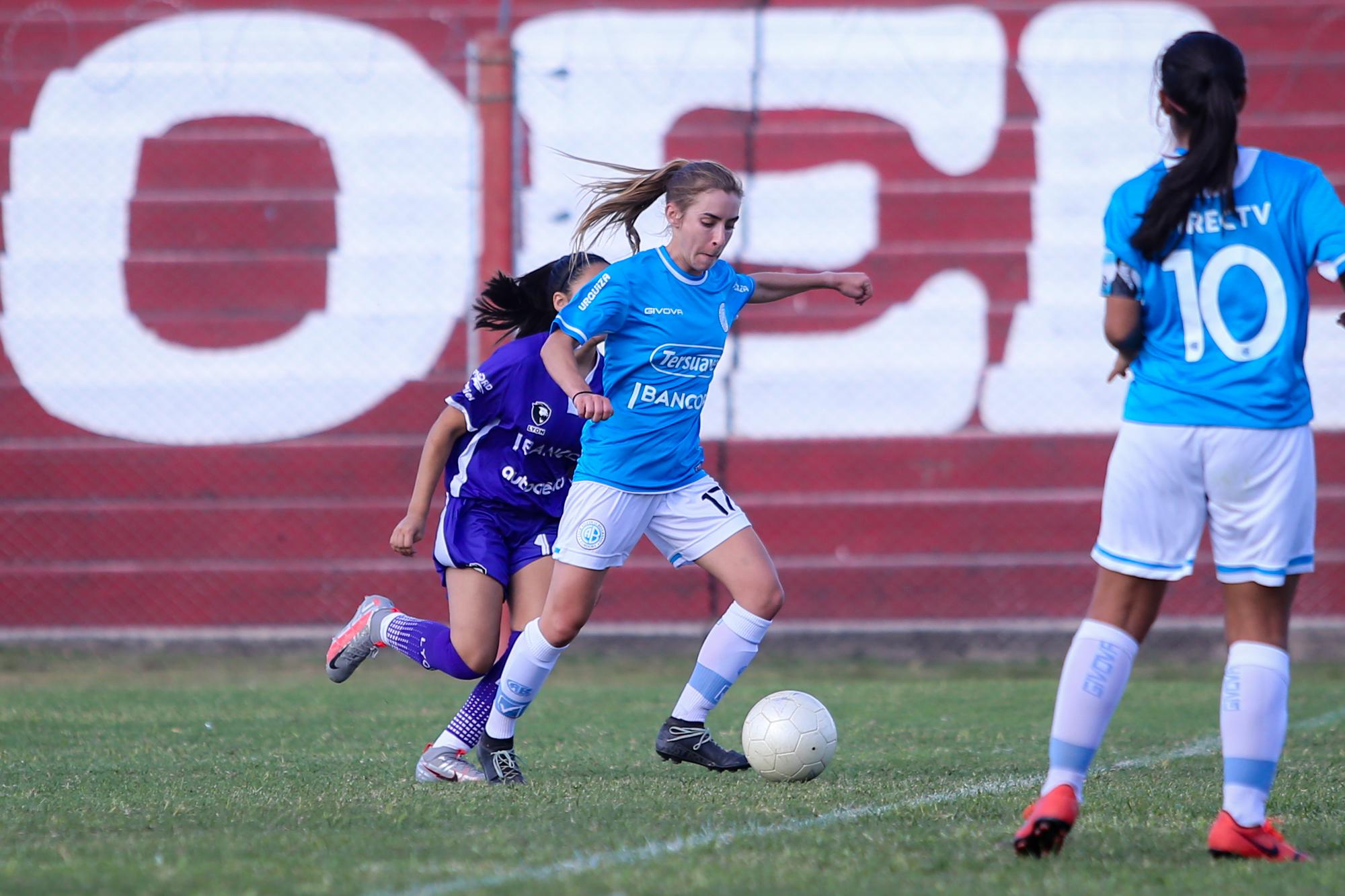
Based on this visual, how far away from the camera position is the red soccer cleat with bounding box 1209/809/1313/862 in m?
3.26

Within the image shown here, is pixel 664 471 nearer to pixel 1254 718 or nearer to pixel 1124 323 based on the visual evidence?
pixel 1124 323

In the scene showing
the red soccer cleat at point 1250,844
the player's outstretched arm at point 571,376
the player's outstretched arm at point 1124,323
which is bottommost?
the red soccer cleat at point 1250,844

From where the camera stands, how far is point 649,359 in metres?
4.66

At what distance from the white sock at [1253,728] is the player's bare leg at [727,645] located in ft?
5.57

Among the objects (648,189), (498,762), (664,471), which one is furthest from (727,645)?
(648,189)

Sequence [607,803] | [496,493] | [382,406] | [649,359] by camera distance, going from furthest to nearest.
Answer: [382,406], [496,493], [649,359], [607,803]

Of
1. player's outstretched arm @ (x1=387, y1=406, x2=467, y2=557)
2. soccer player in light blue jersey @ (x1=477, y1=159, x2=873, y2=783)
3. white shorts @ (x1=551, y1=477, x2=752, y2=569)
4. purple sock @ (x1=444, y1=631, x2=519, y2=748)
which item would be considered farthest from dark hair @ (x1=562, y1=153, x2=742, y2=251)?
purple sock @ (x1=444, y1=631, x2=519, y2=748)

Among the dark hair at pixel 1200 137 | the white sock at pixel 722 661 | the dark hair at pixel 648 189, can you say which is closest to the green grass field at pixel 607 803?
the white sock at pixel 722 661

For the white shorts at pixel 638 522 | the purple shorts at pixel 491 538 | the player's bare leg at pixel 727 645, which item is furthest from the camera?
the purple shorts at pixel 491 538

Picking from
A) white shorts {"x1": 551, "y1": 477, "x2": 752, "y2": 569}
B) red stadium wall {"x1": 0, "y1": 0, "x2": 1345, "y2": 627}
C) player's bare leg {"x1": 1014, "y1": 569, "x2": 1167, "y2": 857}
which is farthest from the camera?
red stadium wall {"x1": 0, "y1": 0, "x2": 1345, "y2": 627}

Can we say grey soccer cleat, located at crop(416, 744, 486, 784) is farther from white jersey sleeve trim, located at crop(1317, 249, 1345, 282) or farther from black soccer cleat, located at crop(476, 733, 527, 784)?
white jersey sleeve trim, located at crop(1317, 249, 1345, 282)

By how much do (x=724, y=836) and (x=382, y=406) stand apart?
6.76m

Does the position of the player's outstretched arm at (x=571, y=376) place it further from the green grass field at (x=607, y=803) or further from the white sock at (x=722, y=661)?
the green grass field at (x=607, y=803)

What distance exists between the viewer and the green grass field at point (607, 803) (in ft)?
10.1
